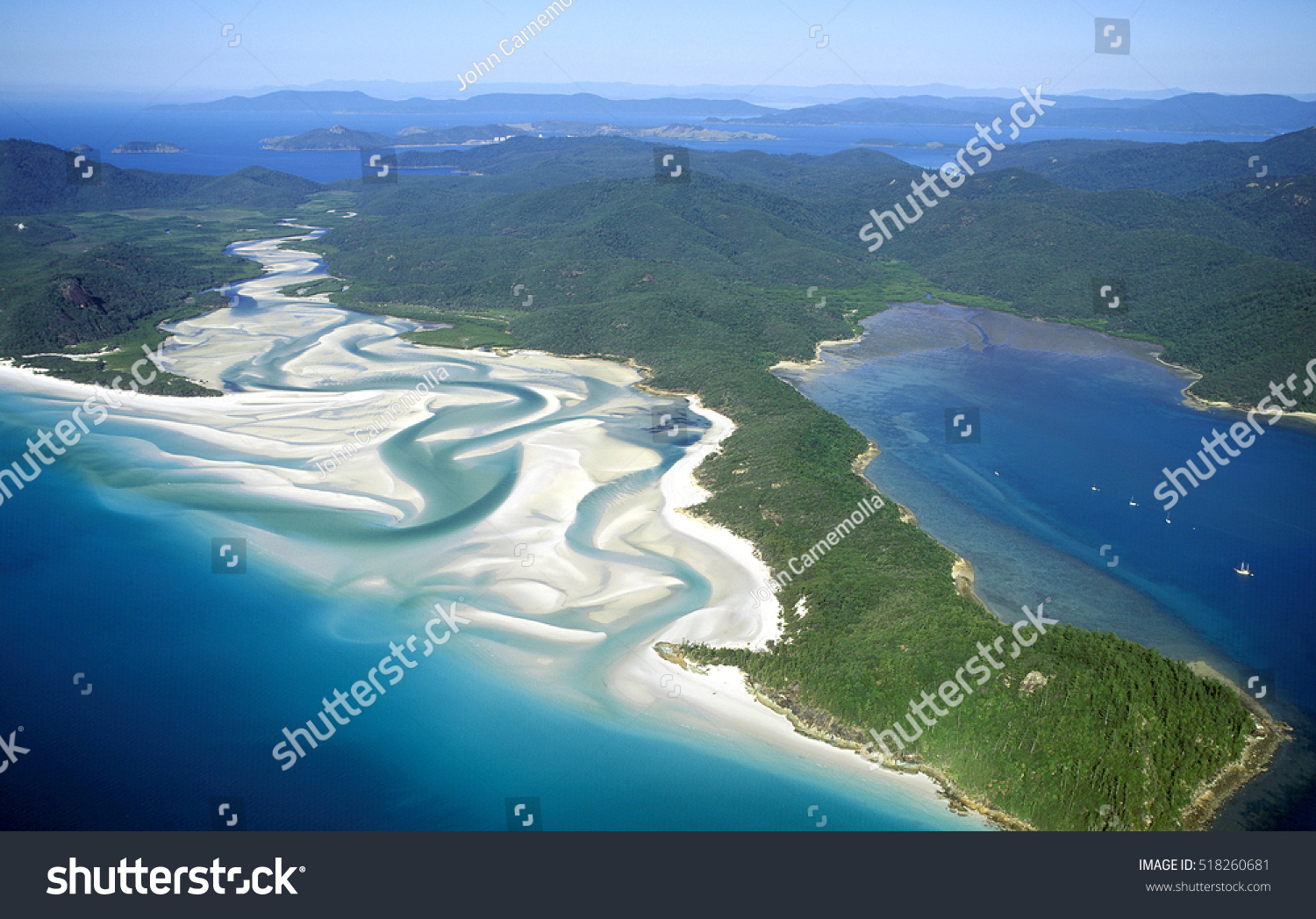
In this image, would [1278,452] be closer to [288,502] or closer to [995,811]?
[995,811]

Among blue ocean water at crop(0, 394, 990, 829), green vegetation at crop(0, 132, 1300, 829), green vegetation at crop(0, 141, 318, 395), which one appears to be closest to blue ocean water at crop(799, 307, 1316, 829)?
green vegetation at crop(0, 132, 1300, 829)

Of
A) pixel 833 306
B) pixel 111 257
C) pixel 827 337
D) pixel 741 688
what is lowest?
pixel 741 688

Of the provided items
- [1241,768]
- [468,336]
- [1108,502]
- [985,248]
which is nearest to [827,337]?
[468,336]

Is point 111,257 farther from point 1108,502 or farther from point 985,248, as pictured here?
point 985,248

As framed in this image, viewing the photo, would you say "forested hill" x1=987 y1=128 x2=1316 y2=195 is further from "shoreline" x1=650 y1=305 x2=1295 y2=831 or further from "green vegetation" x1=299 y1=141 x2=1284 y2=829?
"shoreline" x1=650 y1=305 x2=1295 y2=831

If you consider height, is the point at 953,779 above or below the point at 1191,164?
below

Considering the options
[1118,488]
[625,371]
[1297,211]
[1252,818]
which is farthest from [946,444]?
[1297,211]
